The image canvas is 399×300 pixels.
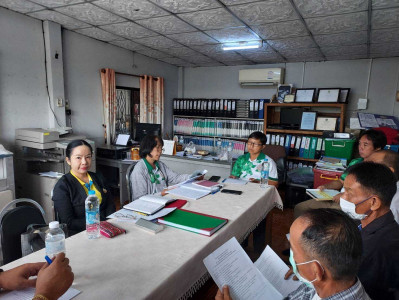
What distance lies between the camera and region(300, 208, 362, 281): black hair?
0.75 metres

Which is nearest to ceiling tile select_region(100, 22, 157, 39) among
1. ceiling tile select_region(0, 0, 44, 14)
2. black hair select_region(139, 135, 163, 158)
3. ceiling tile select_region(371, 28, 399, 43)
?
ceiling tile select_region(0, 0, 44, 14)

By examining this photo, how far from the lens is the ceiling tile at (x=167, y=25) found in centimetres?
288

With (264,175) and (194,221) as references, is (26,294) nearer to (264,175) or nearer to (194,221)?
(194,221)

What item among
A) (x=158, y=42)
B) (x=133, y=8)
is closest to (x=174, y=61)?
(x=158, y=42)

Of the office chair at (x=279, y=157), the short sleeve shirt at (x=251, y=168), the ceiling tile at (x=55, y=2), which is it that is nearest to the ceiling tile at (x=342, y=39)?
the office chair at (x=279, y=157)

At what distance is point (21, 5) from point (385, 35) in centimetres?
402

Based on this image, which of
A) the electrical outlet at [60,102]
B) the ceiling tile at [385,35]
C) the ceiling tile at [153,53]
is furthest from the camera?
the ceiling tile at [153,53]

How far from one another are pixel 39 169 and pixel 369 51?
4.75 metres

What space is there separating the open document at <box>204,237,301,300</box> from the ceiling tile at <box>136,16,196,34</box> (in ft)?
8.35

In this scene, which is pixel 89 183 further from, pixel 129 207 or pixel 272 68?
pixel 272 68

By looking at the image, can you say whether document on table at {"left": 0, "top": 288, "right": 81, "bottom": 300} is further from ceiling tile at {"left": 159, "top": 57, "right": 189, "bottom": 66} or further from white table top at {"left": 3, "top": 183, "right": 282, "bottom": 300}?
ceiling tile at {"left": 159, "top": 57, "right": 189, "bottom": 66}

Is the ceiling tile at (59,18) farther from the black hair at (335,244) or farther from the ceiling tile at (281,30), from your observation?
the black hair at (335,244)

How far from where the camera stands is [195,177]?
231cm

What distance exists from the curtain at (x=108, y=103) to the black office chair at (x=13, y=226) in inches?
106
